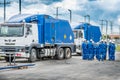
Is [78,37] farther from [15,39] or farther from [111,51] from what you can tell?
[15,39]

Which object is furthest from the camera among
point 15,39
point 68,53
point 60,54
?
point 68,53

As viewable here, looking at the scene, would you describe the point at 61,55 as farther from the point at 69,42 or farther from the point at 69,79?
the point at 69,79

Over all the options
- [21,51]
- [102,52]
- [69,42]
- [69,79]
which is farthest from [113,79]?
[69,42]

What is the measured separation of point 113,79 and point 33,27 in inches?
453

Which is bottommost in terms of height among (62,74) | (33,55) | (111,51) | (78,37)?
(62,74)

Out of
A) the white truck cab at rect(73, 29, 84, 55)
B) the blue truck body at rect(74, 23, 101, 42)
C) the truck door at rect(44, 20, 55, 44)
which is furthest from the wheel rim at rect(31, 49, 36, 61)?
the blue truck body at rect(74, 23, 101, 42)

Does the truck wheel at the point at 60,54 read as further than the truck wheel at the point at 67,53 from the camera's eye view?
No

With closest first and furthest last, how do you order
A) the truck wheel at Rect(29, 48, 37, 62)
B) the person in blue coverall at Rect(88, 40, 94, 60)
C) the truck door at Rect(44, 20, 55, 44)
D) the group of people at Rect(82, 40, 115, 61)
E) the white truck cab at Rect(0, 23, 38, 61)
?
the white truck cab at Rect(0, 23, 38, 61) < the truck wheel at Rect(29, 48, 37, 62) < the truck door at Rect(44, 20, 55, 44) < the group of people at Rect(82, 40, 115, 61) < the person in blue coverall at Rect(88, 40, 94, 60)

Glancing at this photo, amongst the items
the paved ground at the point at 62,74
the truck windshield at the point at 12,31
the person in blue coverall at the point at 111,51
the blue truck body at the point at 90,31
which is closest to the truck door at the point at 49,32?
the truck windshield at the point at 12,31

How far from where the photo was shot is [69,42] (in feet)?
101

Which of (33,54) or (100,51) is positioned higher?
(100,51)

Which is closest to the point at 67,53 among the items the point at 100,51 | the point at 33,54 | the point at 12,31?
the point at 100,51

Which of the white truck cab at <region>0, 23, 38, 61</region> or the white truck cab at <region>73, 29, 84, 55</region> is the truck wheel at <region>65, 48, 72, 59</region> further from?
the white truck cab at <region>0, 23, 38, 61</region>

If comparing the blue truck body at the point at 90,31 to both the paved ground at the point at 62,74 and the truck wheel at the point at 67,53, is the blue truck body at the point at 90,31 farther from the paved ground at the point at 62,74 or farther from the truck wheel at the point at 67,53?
the paved ground at the point at 62,74
